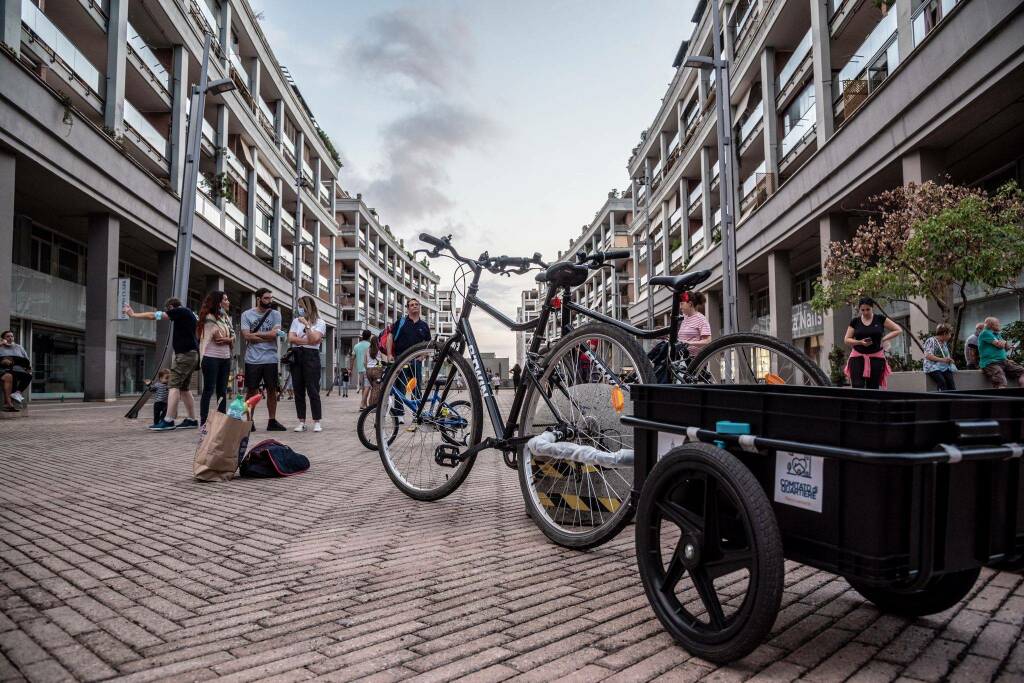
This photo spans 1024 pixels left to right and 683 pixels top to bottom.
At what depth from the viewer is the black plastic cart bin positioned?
1.71 m

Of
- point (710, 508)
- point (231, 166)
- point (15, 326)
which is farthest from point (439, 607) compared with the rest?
point (231, 166)

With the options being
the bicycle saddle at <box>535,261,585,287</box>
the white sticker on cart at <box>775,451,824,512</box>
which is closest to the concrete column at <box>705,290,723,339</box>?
the bicycle saddle at <box>535,261,585,287</box>

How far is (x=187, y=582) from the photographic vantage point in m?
2.90

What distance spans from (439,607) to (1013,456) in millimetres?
1959

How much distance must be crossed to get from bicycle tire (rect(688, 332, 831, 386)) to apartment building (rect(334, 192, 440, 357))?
4974 cm

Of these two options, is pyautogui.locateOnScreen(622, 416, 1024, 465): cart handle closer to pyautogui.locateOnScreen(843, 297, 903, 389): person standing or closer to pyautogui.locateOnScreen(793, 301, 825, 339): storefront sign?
pyautogui.locateOnScreen(843, 297, 903, 389): person standing

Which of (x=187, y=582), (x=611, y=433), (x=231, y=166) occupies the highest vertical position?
(x=231, y=166)

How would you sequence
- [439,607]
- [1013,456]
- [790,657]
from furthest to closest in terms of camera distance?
[439,607], [790,657], [1013,456]

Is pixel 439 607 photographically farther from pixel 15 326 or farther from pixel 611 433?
pixel 15 326

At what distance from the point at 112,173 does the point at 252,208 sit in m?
16.1

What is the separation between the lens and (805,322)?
26.3 meters

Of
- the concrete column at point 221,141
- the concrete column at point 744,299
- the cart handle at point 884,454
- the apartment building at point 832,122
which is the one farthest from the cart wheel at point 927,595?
the concrete column at point 221,141

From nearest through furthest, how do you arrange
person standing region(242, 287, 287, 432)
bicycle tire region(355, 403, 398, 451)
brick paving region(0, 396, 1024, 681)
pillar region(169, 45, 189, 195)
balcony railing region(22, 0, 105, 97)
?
brick paving region(0, 396, 1024, 681) < bicycle tire region(355, 403, 398, 451) < person standing region(242, 287, 287, 432) < balcony railing region(22, 0, 105, 97) < pillar region(169, 45, 189, 195)

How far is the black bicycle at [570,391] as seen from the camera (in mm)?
3166
